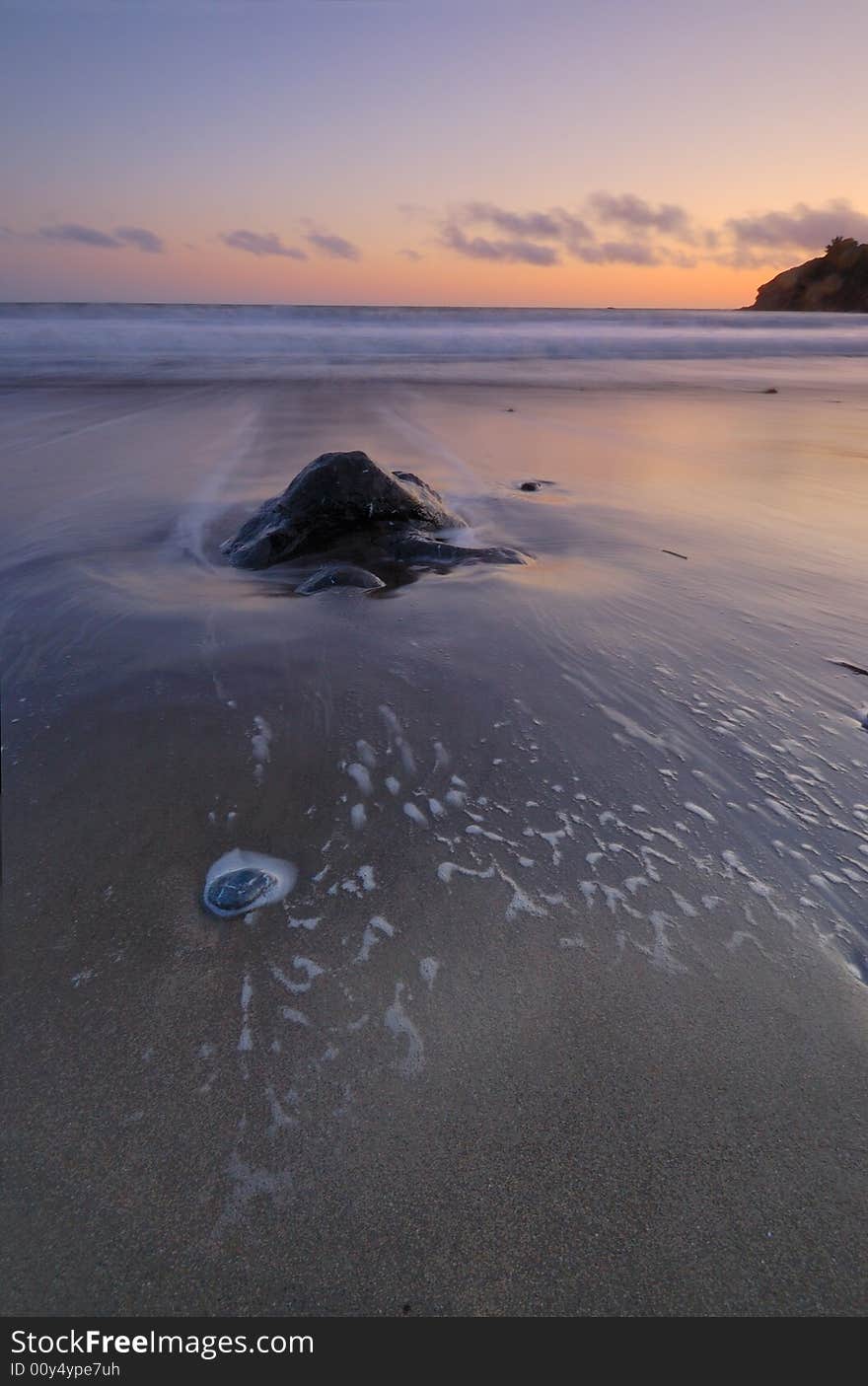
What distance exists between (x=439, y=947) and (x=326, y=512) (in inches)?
108

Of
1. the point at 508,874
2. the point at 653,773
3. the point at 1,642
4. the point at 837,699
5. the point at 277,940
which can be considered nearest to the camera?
the point at 277,940

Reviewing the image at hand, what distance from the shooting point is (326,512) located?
148 inches

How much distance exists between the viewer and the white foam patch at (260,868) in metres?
1.60

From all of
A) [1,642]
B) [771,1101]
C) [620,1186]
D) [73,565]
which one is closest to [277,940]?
[620,1186]

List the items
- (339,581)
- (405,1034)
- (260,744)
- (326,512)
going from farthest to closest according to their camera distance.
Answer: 1. (326,512)
2. (339,581)
3. (260,744)
4. (405,1034)

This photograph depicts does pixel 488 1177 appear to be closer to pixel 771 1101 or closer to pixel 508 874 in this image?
pixel 771 1101

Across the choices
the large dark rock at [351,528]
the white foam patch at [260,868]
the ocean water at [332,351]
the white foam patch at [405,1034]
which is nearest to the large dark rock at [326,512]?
the large dark rock at [351,528]

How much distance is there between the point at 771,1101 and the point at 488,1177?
48cm

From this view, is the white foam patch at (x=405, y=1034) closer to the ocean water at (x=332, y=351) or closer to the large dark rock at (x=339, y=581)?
the large dark rock at (x=339, y=581)

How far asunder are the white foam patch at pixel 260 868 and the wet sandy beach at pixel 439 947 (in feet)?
0.09

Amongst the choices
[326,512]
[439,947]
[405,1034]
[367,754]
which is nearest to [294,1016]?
[405,1034]

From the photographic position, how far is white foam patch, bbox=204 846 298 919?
160cm

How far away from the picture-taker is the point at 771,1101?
47.9 inches

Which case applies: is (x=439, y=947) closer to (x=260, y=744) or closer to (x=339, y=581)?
(x=260, y=744)
